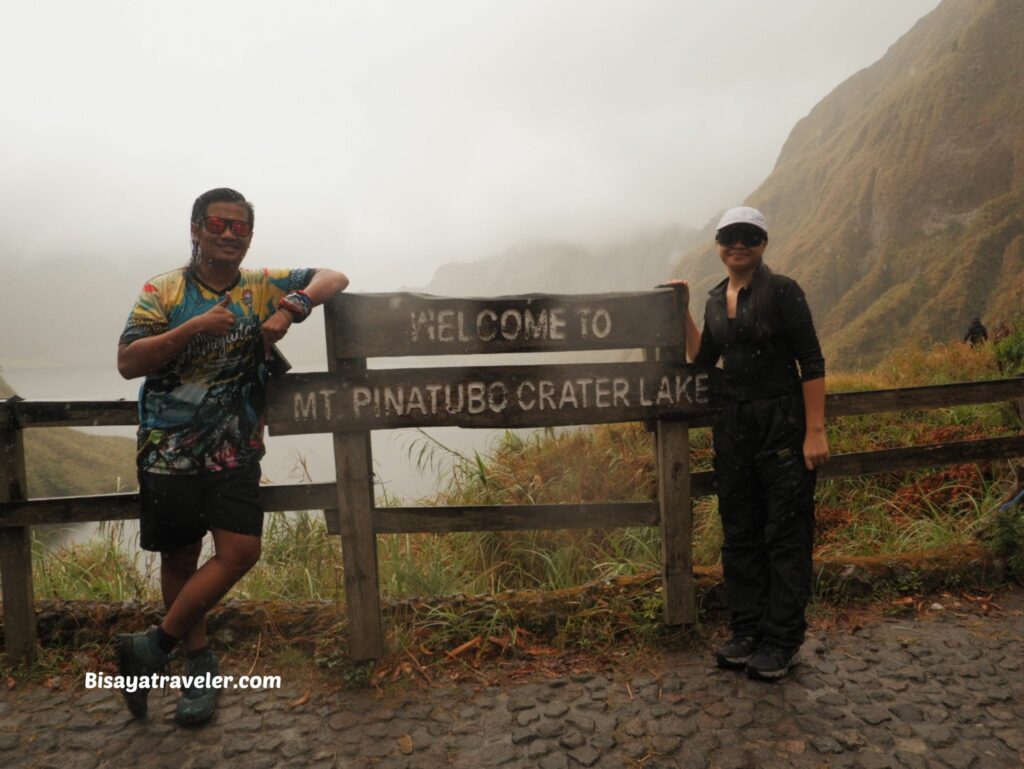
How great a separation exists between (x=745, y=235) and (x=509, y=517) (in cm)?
184

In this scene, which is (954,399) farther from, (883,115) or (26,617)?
(883,115)

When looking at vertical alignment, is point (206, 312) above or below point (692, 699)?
above

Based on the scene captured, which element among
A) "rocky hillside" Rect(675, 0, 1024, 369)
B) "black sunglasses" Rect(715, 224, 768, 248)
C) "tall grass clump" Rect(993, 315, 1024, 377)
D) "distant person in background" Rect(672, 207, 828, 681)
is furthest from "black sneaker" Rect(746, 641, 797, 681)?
"rocky hillside" Rect(675, 0, 1024, 369)

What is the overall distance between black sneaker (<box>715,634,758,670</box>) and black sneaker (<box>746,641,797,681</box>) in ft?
0.21

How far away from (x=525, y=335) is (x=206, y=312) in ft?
4.79

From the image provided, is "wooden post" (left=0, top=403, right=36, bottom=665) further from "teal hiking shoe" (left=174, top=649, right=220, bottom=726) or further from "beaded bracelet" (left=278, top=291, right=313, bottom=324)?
"beaded bracelet" (left=278, top=291, right=313, bottom=324)

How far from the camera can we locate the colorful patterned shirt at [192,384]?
266 centimetres

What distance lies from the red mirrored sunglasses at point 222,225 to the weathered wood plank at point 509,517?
1.49 meters

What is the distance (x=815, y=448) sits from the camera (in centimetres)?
291

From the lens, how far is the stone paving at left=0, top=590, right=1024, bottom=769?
8.20ft

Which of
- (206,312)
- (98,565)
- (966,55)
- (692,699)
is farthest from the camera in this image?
(966,55)

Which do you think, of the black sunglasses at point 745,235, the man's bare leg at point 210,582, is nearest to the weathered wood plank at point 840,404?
the black sunglasses at point 745,235

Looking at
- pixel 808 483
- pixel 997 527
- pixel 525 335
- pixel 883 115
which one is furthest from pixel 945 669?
pixel 883 115

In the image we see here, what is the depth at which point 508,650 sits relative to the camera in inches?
132
